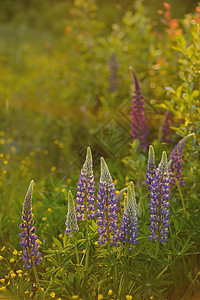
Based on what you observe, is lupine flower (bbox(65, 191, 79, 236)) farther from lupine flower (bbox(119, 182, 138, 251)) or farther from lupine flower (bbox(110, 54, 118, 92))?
lupine flower (bbox(110, 54, 118, 92))

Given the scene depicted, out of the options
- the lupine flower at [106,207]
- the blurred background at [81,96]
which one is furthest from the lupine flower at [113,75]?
the lupine flower at [106,207]

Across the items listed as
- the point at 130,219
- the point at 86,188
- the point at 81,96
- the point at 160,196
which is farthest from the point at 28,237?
the point at 81,96

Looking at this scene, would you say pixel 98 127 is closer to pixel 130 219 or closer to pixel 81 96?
pixel 81 96

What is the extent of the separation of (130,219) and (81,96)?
528 centimetres

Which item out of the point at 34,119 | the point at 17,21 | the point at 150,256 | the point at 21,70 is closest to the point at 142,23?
the point at 34,119

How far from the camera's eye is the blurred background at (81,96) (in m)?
4.81

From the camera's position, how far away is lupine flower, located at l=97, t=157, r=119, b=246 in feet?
7.50

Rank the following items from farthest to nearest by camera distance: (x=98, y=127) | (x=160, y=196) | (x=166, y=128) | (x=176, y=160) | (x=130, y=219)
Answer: (x=98, y=127)
(x=166, y=128)
(x=176, y=160)
(x=160, y=196)
(x=130, y=219)

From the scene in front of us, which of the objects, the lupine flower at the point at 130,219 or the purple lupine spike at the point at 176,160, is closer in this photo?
the lupine flower at the point at 130,219

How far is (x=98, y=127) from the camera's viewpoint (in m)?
5.82

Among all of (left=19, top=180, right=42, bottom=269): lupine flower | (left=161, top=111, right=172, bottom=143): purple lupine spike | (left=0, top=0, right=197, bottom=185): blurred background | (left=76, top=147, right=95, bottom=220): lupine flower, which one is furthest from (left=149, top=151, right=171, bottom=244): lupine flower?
(left=161, top=111, right=172, bottom=143): purple lupine spike

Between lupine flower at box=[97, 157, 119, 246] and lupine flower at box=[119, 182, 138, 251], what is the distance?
2.4 inches

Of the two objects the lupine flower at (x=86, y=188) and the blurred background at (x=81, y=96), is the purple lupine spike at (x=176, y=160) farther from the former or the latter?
the lupine flower at (x=86, y=188)

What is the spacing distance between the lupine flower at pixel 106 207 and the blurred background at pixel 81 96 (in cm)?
95
